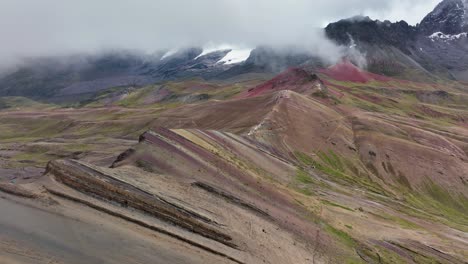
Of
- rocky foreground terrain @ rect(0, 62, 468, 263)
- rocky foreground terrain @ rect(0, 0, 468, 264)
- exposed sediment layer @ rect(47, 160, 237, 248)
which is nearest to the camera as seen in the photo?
rocky foreground terrain @ rect(0, 0, 468, 264)

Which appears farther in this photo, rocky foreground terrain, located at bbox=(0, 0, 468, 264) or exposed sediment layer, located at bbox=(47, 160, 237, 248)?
exposed sediment layer, located at bbox=(47, 160, 237, 248)

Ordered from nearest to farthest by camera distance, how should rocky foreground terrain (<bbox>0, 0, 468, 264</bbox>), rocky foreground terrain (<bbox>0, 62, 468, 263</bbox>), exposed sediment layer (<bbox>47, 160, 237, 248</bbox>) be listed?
rocky foreground terrain (<bbox>0, 0, 468, 264</bbox>), rocky foreground terrain (<bbox>0, 62, 468, 263</bbox>), exposed sediment layer (<bbox>47, 160, 237, 248</bbox>)

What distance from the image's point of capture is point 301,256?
149 feet

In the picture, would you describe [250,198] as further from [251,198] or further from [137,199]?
[137,199]

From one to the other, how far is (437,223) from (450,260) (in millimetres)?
22512

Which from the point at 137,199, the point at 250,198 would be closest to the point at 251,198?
the point at 250,198

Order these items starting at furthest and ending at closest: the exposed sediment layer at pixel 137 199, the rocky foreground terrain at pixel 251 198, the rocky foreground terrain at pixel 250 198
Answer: the exposed sediment layer at pixel 137 199, the rocky foreground terrain at pixel 251 198, the rocky foreground terrain at pixel 250 198

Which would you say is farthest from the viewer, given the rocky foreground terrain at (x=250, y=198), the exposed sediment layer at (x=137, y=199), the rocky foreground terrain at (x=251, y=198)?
the exposed sediment layer at (x=137, y=199)

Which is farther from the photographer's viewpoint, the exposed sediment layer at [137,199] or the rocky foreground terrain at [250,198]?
the exposed sediment layer at [137,199]

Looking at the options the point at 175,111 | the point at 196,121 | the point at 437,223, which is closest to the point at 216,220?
the point at 437,223

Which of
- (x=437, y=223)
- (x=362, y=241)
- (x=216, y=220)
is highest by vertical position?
(x=216, y=220)

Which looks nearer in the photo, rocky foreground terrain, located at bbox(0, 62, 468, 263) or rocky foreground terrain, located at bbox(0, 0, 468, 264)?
rocky foreground terrain, located at bbox(0, 0, 468, 264)

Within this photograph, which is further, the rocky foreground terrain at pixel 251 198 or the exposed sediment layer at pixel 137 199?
the exposed sediment layer at pixel 137 199

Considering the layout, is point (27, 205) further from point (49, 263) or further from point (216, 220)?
point (216, 220)
